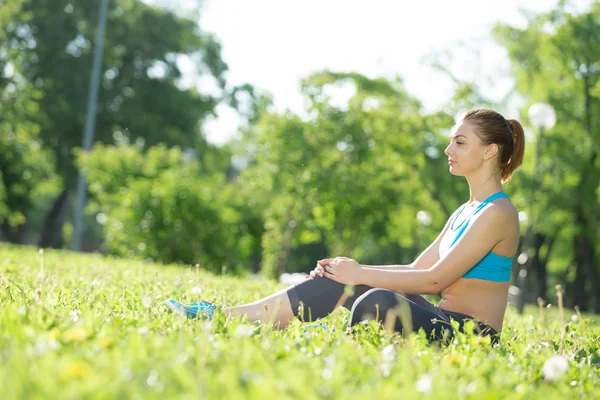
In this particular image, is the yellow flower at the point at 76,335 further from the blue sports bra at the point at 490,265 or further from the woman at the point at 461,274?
the blue sports bra at the point at 490,265

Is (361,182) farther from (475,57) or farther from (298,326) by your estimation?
(298,326)

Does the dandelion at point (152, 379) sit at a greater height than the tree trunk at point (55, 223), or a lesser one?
greater

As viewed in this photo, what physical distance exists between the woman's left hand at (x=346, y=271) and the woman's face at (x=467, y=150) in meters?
0.93

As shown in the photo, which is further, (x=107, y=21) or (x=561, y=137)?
(x=107, y=21)

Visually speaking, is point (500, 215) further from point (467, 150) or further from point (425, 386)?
point (425, 386)

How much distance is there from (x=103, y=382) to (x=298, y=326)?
192 cm

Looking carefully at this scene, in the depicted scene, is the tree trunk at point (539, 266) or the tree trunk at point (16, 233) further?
the tree trunk at point (16, 233)

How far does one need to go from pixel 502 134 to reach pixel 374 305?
1.42 metres

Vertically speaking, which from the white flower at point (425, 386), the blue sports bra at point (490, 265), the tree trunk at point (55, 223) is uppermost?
the blue sports bra at point (490, 265)

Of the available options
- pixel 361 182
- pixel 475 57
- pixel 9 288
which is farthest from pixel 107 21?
pixel 9 288

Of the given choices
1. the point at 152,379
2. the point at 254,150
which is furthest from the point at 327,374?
the point at 254,150

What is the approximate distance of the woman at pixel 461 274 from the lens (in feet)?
12.4

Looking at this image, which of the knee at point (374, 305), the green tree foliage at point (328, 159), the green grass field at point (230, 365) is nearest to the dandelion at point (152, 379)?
the green grass field at point (230, 365)

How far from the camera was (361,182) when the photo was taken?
645 inches
